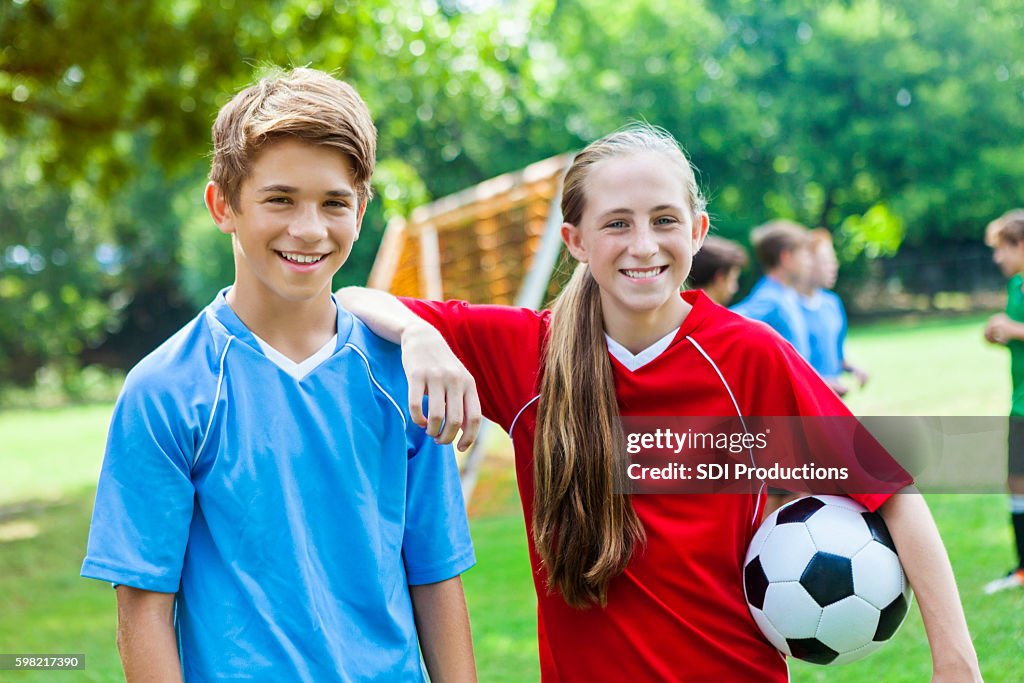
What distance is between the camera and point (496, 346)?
7.90 ft

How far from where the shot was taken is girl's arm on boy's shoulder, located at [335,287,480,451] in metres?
1.83

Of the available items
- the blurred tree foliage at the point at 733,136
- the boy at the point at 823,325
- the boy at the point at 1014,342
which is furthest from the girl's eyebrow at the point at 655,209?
the blurred tree foliage at the point at 733,136

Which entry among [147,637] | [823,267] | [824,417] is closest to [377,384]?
[147,637]

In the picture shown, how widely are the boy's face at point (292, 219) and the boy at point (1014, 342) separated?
431 centimetres

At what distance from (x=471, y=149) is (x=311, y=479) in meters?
30.9

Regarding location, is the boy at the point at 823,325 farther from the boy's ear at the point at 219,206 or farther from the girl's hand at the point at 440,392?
the boy's ear at the point at 219,206

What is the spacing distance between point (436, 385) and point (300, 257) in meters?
0.33

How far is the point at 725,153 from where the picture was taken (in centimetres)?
3325

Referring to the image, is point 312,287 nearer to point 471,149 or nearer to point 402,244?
point 402,244

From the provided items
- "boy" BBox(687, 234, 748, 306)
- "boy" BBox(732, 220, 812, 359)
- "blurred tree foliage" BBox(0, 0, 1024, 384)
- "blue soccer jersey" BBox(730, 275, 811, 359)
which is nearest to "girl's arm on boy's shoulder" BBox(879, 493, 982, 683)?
"boy" BBox(687, 234, 748, 306)

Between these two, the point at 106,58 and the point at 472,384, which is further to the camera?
the point at 106,58

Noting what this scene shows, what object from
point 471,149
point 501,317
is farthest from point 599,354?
point 471,149

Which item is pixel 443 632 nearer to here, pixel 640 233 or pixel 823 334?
pixel 640 233

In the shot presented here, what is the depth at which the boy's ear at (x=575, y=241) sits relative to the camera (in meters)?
2.39
